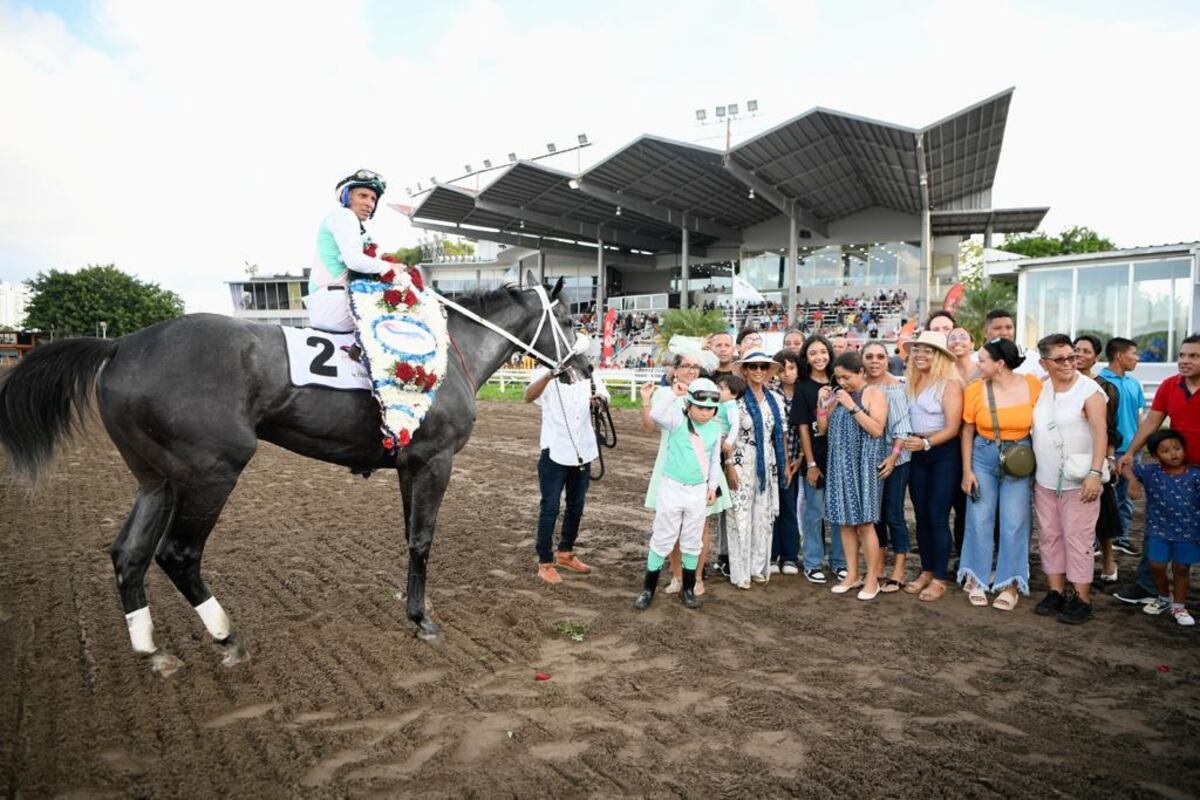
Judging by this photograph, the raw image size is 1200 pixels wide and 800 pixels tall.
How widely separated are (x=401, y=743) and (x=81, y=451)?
12176mm

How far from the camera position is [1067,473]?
4.69 m

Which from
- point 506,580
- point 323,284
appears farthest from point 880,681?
point 323,284

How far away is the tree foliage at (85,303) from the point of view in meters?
52.6

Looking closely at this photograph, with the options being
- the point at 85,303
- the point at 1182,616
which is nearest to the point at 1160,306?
the point at 1182,616

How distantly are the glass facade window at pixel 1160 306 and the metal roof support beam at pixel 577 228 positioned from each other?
27.3 m

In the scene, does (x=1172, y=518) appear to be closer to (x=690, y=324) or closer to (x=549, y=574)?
(x=549, y=574)

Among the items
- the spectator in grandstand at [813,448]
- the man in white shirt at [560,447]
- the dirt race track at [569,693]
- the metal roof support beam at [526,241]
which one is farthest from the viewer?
the metal roof support beam at [526,241]

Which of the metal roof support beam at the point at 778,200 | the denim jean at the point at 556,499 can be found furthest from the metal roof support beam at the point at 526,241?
the denim jean at the point at 556,499

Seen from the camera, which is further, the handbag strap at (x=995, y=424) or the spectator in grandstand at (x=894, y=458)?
the spectator in grandstand at (x=894, y=458)

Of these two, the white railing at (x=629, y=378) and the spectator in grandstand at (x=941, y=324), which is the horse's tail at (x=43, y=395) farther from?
the white railing at (x=629, y=378)

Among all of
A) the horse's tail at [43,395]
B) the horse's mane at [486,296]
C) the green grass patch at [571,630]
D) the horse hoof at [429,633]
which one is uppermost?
the horse's mane at [486,296]

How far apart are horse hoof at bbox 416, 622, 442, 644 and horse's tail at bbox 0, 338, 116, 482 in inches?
92.7

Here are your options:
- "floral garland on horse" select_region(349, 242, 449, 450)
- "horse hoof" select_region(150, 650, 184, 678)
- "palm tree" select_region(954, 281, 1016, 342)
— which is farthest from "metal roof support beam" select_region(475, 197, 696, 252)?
"horse hoof" select_region(150, 650, 184, 678)

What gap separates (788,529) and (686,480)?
1.50 m
